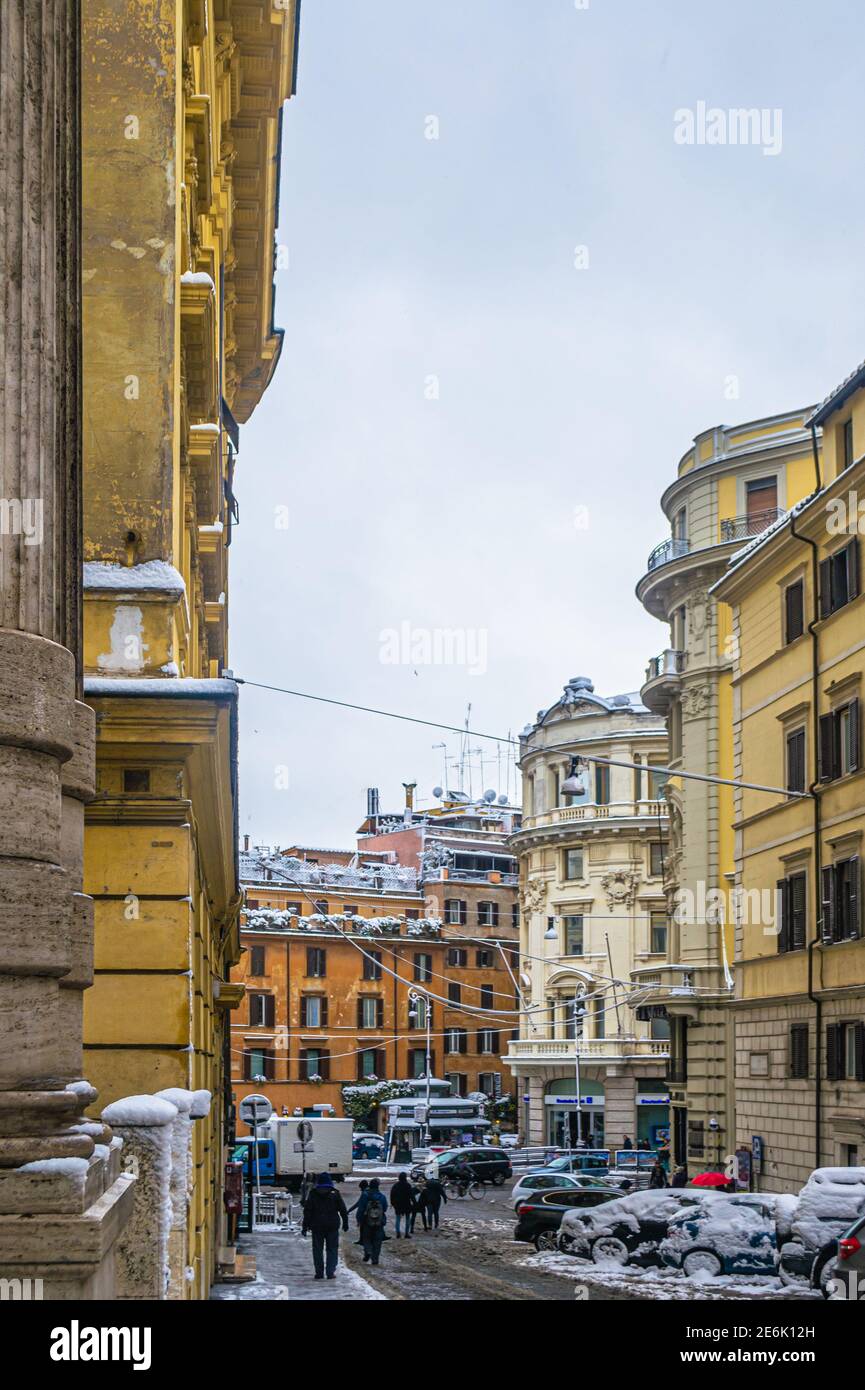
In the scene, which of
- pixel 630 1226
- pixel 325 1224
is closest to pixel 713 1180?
pixel 630 1226

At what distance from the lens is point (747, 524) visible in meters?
46.8

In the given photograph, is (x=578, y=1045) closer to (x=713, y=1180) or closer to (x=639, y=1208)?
(x=713, y=1180)

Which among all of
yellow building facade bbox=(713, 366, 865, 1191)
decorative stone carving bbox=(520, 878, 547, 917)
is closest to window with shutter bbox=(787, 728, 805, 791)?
yellow building facade bbox=(713, 366, 865, 1191)

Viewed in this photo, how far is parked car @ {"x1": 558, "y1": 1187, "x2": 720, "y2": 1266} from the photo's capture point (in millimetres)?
30875

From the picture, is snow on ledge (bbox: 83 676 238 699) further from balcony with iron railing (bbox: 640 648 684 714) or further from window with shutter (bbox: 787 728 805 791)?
balcony with iron railing (bbox: 640 648 684 714)

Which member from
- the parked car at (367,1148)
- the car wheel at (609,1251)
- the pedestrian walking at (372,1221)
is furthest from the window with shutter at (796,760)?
the parked car at (367,1148)

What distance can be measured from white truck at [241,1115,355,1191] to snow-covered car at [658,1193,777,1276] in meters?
30.4

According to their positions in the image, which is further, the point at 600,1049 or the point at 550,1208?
the point at 600,1049

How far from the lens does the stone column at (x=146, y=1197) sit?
9383mm

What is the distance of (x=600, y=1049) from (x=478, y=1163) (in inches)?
626

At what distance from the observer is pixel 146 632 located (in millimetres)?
11922

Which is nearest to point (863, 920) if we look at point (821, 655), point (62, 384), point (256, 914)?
point (821, 655)

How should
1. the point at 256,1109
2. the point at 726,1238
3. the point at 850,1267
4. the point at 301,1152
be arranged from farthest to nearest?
the point at 301,1152 < the point at 256,1109 < the point at 726,1238 < the point at 850,1267

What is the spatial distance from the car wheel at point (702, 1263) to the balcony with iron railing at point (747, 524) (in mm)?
22168
